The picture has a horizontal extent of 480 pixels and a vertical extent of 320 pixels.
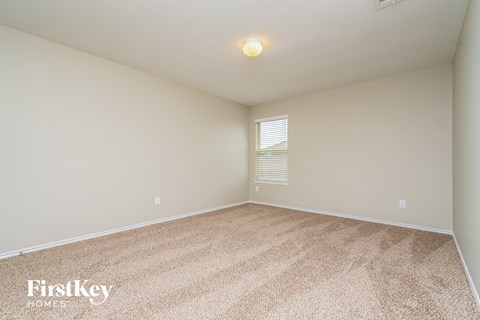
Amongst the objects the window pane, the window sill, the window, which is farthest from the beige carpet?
the window pane

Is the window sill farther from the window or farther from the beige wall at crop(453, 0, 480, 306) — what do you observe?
the beige wall at crop(453, 0, 480, 306)

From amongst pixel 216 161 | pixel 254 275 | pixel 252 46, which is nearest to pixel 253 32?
pixel 252 46

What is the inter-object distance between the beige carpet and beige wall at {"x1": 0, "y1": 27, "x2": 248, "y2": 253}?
366mm

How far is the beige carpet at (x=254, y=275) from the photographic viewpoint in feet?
4.75

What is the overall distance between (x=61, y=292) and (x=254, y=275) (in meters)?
1.48

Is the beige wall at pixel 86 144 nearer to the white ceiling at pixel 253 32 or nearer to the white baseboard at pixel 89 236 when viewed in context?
the white baseboard at pixel 89 236

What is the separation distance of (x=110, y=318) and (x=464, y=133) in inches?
128

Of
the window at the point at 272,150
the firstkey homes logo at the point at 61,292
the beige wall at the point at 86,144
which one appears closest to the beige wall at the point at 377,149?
the window at the point at 272,150

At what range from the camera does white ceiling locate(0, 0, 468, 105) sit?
77.3 inches

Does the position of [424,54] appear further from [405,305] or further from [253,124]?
[253,124]

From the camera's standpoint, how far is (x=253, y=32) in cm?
232

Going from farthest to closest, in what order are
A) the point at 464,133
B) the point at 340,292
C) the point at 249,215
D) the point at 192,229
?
the point at 249,215 < the point at 192,229 < the point at 464,133 < the point at 340,292

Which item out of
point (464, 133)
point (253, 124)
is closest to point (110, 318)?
point (464, 133)

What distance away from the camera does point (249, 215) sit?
4.03 metres
